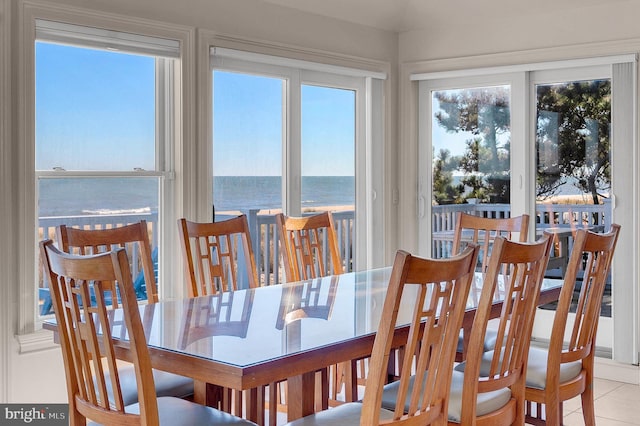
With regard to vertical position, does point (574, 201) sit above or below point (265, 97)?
below

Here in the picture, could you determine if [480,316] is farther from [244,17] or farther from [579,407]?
[244,17]

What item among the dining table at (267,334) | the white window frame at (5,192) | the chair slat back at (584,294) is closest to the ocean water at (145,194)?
the white window frame at (5,192)

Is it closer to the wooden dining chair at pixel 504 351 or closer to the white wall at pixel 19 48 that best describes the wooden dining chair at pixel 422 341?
the wooden dining chair at pixel 504 351

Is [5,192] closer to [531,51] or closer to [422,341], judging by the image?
[422,341]

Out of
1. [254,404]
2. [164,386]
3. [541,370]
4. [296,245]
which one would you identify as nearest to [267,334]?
[164,386]

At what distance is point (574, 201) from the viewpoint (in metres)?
4.98

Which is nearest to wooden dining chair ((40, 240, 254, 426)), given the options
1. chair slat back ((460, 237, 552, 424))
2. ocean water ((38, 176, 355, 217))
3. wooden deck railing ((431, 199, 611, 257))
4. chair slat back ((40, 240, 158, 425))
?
chair slat back ((40, 240, 158, 425))

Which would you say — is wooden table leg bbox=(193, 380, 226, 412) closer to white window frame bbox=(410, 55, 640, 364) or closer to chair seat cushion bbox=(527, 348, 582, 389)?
chair seat cushion bbox=(527, 348, 582, 389)

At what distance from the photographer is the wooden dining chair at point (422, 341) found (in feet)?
6.43

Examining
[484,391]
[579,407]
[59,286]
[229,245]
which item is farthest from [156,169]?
[579,407]

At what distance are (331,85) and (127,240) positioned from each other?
2.60m

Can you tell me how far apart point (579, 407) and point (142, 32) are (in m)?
3.16

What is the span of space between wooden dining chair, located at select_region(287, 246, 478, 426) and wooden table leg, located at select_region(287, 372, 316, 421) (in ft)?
0.34

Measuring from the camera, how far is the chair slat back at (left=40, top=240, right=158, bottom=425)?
6.37 ft
